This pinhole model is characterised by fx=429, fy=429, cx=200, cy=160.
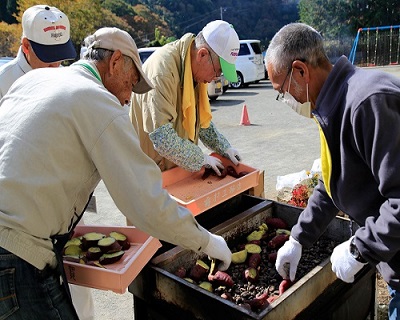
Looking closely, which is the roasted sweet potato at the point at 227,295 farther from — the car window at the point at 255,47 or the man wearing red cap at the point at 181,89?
the car window at the point at 255,47

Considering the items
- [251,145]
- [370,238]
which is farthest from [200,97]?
[251,145]

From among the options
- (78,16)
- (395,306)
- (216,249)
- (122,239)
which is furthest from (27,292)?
(78,16)

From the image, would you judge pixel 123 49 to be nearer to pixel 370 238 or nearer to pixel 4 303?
pixel 4 303

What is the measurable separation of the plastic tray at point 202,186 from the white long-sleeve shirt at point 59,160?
1.08 meters

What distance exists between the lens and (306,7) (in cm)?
3819

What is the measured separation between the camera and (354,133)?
1522 mm

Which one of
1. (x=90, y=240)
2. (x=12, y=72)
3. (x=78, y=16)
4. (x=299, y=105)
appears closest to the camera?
(x=299, y=105)

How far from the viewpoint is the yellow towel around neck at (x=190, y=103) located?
3.01 metres

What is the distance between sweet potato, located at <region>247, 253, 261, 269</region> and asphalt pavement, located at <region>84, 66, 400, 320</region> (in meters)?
1.33

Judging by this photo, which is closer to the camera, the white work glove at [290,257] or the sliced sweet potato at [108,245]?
the sliced sweet potato at [108,245]

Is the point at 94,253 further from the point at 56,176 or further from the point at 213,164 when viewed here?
the point at 213,164

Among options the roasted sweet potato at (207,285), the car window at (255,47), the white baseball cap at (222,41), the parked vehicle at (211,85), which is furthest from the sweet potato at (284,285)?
the car window at (255,47)

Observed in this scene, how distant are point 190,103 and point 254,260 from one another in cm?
117

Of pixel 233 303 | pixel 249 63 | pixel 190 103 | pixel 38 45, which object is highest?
pixel 38 45
